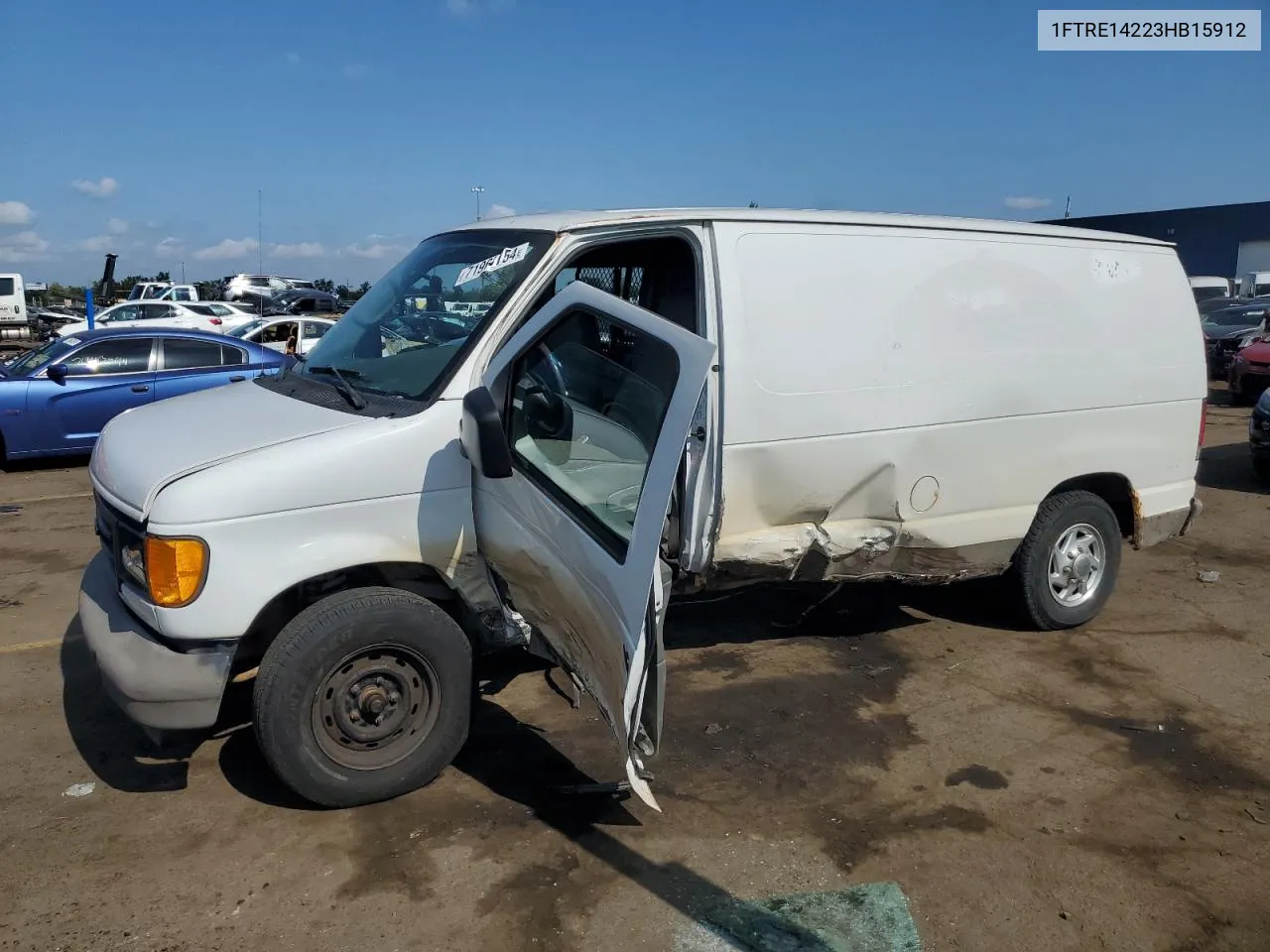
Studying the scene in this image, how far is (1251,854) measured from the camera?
11.5 ft

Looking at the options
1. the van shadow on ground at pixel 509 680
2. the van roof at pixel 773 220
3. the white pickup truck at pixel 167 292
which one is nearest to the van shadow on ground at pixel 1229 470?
the van shadow on ground at pixel 509 680

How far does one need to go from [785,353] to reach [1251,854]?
2599mm

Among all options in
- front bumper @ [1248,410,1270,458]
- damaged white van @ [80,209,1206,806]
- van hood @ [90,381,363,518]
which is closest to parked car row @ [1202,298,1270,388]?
front bumper @ [1248,410,1270,458]

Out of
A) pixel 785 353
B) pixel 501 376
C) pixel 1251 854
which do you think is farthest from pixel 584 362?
pixel 1251 854

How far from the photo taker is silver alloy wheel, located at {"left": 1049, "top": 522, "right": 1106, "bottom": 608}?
553 centimetres

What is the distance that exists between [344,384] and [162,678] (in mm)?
1327

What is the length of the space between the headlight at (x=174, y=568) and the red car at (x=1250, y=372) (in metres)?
15.8

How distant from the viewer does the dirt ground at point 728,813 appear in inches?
123

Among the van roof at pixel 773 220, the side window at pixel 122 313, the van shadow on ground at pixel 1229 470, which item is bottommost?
the van shadow on ground at pixel 1229 470

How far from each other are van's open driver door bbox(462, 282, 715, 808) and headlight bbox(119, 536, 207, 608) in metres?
0.99

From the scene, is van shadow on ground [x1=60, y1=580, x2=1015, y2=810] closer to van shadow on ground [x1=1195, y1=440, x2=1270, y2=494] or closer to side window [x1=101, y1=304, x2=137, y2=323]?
van shadow on ground [x1=1195, y1=440, x2=1270, y2=494]

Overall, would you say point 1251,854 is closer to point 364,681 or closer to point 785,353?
point 785,353

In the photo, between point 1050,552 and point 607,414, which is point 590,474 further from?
point 1050,552

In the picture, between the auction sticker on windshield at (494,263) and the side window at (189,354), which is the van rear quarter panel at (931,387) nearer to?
the auction sticker on windshield at (494,263)
